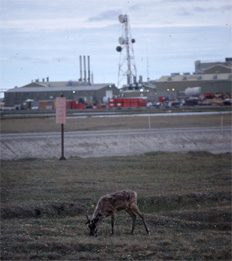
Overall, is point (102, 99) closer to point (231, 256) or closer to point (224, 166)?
point (224, 166)

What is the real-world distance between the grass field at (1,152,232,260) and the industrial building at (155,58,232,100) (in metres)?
74.1

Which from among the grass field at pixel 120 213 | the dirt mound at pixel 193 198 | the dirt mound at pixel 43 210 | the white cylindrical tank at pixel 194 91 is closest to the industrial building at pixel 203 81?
the white cylindrical tank at pixel 194 91

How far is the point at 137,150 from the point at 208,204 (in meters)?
16.5

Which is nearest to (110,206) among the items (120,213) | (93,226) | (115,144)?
(93,226)

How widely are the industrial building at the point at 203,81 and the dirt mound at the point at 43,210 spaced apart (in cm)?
8483

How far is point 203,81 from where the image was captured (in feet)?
351

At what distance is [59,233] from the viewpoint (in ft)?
34.4

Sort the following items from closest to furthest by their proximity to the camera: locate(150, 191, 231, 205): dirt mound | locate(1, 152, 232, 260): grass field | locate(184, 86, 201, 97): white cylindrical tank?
locate(1, 152, 232, 260): grass field, locate(150, 191, 231, 205): dirt mound, locate(184, 86, 201, 97): white cylindrical tank

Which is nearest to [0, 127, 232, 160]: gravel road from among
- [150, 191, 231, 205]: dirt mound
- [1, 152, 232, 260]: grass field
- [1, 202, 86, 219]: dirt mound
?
[1, 152, 232, 260]: grass field

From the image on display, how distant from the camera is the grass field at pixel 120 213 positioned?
9414mm

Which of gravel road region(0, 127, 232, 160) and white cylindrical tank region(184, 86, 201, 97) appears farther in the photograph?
white cylindrical tank region(184, 86, 201, 97)

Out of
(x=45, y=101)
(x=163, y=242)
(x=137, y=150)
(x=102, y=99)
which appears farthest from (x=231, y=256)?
(x=102, y=99)

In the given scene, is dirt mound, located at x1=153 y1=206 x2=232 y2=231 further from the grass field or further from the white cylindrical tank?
the white cylindrical tank

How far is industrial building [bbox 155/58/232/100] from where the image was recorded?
99.0 metres
